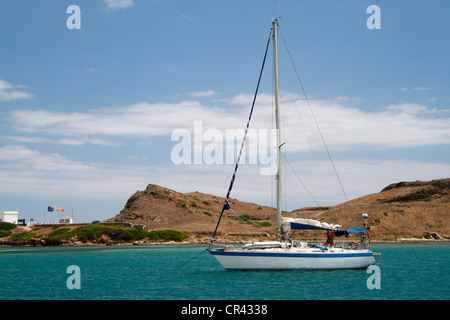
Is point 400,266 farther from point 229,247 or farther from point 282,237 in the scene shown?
point 229,247

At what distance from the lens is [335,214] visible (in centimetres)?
12975

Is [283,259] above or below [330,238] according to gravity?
below

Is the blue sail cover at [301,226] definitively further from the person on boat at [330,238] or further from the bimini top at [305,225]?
the person on boat at [330,238]

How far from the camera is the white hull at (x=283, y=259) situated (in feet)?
108

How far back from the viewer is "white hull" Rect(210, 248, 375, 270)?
1296 inches

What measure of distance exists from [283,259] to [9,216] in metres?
125

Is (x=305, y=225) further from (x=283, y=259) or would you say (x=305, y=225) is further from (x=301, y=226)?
(x=283, y=259)

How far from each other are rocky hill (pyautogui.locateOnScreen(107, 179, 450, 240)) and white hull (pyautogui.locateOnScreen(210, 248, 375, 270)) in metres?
62.3

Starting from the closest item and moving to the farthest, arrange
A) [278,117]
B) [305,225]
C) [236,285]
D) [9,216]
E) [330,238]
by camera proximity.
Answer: [236,285]
[278,117]
[305,225]
[330,238]
[9,216]

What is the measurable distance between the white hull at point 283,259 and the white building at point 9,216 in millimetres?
119987

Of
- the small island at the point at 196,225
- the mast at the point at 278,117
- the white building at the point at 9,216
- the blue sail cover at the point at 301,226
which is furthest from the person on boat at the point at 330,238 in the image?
the white building at the point at 9,216

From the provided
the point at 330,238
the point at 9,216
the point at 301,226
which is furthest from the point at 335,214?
the point at 9,216
